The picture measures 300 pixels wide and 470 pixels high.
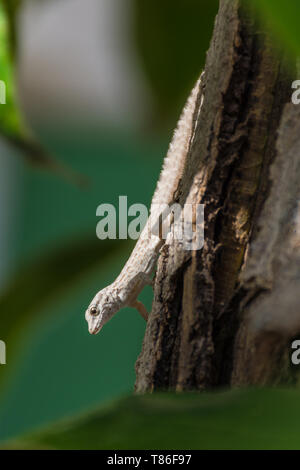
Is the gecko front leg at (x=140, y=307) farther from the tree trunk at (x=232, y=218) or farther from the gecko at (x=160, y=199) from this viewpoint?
the tree trunk at (x=232, y=218)

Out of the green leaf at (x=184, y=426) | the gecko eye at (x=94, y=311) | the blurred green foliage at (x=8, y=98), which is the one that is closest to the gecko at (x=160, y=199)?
the gecko eye at (x=94, y=311)

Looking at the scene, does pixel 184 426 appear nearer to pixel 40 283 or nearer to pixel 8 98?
pixel 40 283

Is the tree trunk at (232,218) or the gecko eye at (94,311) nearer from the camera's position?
the tree trunk at (232,218)

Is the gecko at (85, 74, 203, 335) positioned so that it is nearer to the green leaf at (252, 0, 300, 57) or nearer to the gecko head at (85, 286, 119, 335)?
the gecko head at (85, 286, 119, 335)

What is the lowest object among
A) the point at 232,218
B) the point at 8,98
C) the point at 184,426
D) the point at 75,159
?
the point at 184,426

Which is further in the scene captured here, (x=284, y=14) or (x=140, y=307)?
(x=140, y=307)

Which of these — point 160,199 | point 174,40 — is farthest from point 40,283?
point 174,40

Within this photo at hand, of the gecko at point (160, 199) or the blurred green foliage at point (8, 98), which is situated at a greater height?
the blurred green foliage at point (8, 98)
